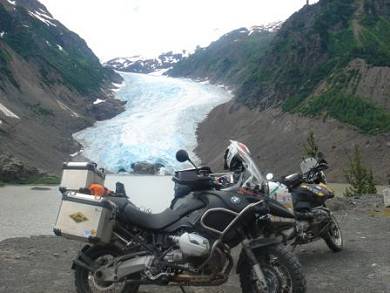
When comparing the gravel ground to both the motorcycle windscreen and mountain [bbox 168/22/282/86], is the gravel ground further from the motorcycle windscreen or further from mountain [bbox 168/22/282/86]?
mountain [bbox 168/22/282/86]

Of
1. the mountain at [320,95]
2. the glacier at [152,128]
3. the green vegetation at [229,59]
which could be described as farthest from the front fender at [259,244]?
the green vegetation at [229,59]

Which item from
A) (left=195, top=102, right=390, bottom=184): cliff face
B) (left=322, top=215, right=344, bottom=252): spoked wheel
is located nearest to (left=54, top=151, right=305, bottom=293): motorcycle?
(left=322, top=215, right=344, bottom=252): spoked wheel

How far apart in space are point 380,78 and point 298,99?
1184cm

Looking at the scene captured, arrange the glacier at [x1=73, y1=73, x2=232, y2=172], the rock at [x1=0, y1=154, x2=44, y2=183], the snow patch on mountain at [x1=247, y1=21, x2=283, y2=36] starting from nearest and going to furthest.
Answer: the rock at [x1=0, y1=154, x2=44, y2=183], the glacier at [x1=73, y1=73, x2=232, y2=172], the snow patch on mountain at [x1=247, y1=21, x2=283, y2=36]

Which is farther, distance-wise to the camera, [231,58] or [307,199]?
[231,58]

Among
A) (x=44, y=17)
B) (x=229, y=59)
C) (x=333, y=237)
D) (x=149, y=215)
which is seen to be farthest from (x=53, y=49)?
(x=149, y=215)

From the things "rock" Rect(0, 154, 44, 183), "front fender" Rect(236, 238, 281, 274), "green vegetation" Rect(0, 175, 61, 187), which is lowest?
"green vegetation" Rect(0, 175, 61, 187)

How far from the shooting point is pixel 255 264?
210 inches

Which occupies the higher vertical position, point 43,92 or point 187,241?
point 187,241

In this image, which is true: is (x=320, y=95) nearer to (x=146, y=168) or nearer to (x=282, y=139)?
(x=282, y=139)

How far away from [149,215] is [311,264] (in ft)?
10.2

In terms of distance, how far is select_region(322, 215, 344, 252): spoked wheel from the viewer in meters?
8.37

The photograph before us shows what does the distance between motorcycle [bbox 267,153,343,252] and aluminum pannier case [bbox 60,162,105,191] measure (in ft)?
8.56

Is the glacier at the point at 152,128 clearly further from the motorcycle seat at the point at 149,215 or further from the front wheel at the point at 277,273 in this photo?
the front wheel at the point at 277,273
